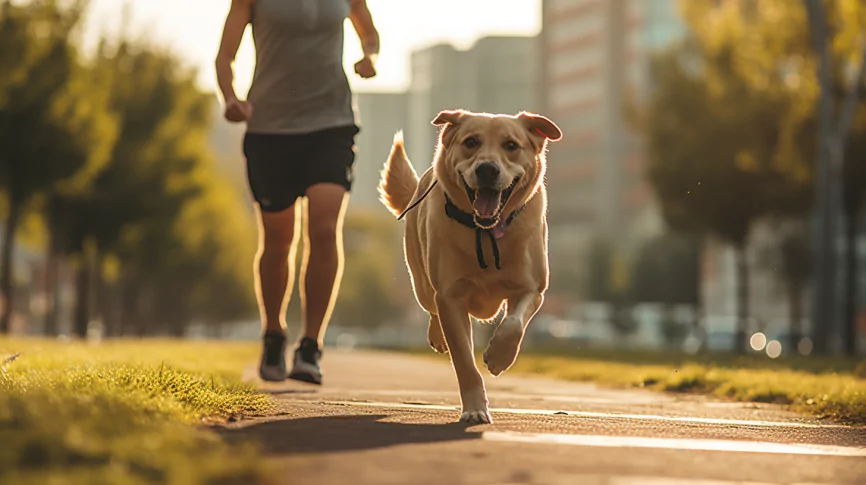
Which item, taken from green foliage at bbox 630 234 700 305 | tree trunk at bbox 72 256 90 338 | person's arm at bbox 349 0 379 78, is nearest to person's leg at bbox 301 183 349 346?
person's arm at bbox 349 0 379 78

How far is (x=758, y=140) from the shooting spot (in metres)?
30.3

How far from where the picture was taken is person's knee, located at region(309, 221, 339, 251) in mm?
8211

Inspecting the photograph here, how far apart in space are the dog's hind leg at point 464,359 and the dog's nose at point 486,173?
0.58 m

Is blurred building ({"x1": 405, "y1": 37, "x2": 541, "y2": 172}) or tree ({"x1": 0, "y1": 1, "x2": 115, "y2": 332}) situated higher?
blurred building ({"x1": 405, "y1": 37, "x2": 541, "y2": 172})

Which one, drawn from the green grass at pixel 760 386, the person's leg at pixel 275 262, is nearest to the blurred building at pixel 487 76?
the green grass at pixel 760 386

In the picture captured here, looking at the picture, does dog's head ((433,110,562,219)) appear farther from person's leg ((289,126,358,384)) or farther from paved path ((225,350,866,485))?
person's leg ((289,126,358,384))

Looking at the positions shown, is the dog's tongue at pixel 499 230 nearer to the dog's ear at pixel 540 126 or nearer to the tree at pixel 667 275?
the dog's ear at pixel 540 126

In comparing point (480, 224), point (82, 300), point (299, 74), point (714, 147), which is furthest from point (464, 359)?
point (82, 300)

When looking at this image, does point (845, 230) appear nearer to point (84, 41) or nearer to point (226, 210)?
point (84, 41)

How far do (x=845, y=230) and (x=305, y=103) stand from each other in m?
24.0

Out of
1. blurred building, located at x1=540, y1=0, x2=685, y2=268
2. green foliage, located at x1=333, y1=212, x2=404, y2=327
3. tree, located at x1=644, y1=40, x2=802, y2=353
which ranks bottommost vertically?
green foliage, located at x1=333, y1=212, x2=404, y2=327

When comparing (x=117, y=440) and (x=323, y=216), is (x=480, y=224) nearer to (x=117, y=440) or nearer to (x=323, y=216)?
(x=323, y=216)

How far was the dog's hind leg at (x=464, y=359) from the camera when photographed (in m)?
5.82

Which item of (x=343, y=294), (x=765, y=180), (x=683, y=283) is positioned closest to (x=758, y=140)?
(x=765, y=180)
